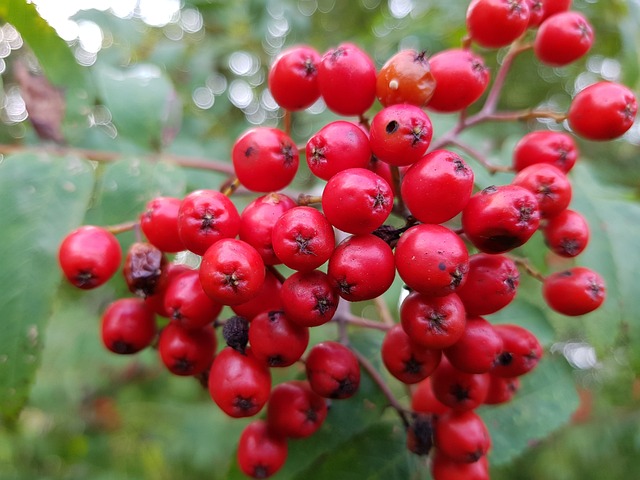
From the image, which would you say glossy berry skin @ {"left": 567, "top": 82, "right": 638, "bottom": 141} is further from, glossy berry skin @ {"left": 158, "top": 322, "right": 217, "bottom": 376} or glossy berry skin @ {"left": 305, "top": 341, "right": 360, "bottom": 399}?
glossy berry skin @ {"left": 158, "top": 322, "right": 217, "bottom": 376}

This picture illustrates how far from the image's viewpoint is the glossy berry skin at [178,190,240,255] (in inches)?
54.9

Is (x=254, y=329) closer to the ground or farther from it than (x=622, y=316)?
farther from it

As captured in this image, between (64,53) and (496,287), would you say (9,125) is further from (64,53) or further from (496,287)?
(496,287)

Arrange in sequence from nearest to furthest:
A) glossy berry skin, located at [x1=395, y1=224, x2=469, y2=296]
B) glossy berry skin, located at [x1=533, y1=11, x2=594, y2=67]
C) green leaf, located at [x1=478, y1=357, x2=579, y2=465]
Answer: glossy berry skin, located at [x1=395, y1=224, x2=469, y2=296], glossy berry skin, located at [x1=533, y1=11, x2=594, y2=67], green leaf, located at [x1=478, y1=357, x2=579, y2=465]

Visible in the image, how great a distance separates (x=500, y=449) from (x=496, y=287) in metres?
0.99

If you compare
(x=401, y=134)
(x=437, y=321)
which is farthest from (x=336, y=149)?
(x=437, y=321)

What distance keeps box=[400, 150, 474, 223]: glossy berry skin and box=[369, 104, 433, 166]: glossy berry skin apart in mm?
43

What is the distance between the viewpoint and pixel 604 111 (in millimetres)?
1698

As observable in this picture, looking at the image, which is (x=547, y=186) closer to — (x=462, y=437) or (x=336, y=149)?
(x=336, y=149)

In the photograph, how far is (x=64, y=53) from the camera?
7.77ft

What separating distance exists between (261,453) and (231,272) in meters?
0.75

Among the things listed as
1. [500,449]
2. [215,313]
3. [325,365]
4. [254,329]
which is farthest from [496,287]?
[500,449]

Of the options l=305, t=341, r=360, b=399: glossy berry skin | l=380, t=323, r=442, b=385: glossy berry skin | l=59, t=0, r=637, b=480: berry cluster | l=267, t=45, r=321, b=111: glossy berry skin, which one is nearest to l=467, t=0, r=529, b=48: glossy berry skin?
l=59, t=0, r=637, b=480: berry cluster

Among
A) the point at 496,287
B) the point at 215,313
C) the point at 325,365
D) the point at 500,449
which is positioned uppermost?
the point at 496,287
